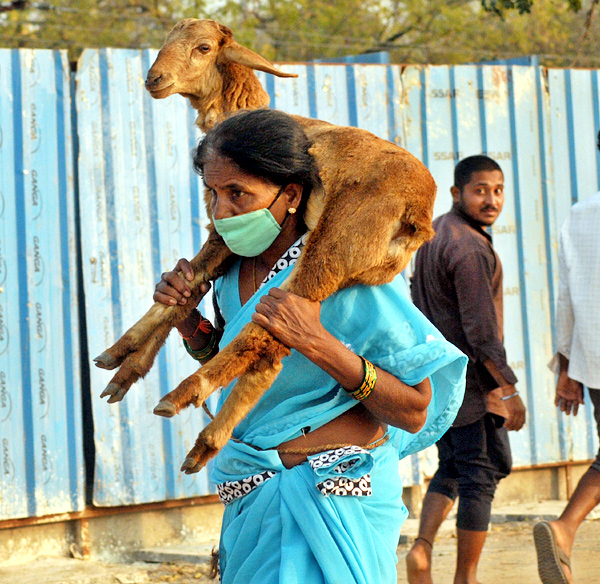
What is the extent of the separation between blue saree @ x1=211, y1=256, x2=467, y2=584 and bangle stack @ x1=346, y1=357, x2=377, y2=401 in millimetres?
84

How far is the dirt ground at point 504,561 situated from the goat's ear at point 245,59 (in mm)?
2782

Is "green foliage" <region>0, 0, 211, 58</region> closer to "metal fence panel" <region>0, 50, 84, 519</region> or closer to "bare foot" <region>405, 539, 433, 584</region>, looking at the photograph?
"metal fence panel" <region>0, 50, 84, 519</region>

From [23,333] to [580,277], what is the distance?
2.82m

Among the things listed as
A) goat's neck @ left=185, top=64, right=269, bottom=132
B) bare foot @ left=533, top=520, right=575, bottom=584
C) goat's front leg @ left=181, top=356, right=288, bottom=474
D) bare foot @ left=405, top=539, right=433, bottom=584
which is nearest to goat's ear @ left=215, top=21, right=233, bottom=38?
goat's neck @ left=185, top=64, right=269, bottom=132

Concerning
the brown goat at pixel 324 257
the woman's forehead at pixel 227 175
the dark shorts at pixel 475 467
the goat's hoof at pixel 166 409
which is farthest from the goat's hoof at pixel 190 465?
the dark shorts at pixel 475 467

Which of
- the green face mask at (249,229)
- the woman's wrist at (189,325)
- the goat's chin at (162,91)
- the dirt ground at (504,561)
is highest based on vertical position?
the goat's chin at (162,91)

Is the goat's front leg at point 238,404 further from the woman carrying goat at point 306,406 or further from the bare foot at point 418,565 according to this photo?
the bare foot at point 418,565

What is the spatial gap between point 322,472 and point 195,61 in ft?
5.53

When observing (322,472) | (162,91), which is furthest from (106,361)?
(162,91)

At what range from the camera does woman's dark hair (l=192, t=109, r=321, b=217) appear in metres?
2.26

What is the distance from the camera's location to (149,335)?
2.48 m

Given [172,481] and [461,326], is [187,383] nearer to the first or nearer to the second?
[461,326]

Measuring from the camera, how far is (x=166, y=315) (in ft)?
8.24

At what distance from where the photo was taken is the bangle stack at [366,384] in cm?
218
